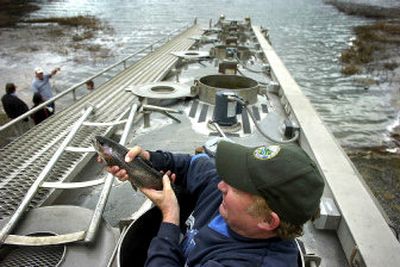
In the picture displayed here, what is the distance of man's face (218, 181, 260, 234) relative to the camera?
5.91ft

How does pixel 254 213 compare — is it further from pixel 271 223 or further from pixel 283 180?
pixel 283 180

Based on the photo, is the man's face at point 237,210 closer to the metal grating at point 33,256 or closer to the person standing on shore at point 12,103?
the metal grating at point 33,256

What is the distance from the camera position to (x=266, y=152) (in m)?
1.83

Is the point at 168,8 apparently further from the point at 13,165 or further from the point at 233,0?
the point at 13,165

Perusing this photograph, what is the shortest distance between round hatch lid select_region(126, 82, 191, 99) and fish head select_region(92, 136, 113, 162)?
3508 millimetres

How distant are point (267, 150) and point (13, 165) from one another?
3.35 m

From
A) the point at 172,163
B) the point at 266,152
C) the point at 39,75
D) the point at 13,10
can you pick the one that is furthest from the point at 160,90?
the point at 13,10

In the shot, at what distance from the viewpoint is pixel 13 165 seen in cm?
408

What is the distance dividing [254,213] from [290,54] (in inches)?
1062

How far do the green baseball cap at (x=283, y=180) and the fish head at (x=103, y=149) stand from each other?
911mm

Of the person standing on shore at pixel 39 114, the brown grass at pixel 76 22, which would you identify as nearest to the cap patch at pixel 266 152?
the person standing on shore at pixel 39 114

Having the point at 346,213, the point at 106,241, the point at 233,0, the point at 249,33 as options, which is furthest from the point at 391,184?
the point at 233,0

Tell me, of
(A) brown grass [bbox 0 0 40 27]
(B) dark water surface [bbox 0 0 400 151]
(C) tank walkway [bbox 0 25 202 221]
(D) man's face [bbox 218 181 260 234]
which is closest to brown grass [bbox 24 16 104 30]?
(B) dark water surface [bbox 0 0 400 151]

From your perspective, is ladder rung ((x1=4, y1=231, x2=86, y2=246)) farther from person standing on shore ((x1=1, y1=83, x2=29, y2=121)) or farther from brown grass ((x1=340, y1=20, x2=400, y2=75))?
brown grass ((x1=340, y1=20, x2=400, y2=75))
